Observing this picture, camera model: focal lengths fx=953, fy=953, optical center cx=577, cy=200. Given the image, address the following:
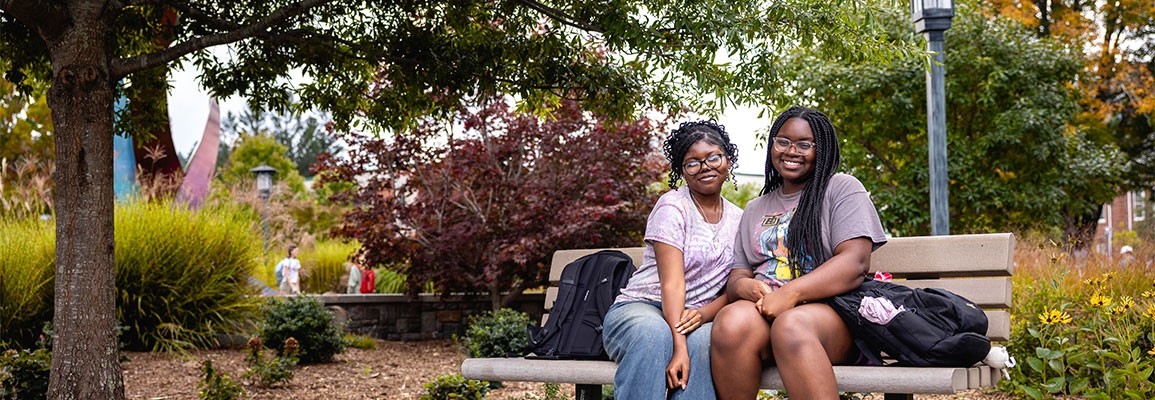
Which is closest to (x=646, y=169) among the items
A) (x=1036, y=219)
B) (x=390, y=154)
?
(x=390, y=154)

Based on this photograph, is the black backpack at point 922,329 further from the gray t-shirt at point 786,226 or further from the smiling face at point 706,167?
the smiling face at point 706,167

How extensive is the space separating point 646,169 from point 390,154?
235 centimetres

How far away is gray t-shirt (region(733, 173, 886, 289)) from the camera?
279 cm

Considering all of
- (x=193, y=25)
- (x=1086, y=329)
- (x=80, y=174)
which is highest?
(x=193, y=25)

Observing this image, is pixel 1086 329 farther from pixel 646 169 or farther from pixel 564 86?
pixel 646 169

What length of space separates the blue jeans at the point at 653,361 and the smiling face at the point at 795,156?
55cm

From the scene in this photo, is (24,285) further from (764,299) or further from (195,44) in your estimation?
(764,299)

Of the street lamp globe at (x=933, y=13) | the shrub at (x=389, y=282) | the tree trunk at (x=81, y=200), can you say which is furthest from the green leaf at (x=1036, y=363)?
the shrub at (x=389, y=282)

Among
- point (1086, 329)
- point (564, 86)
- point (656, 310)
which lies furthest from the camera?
point (564, 86)

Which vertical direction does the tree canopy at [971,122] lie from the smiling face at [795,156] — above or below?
above

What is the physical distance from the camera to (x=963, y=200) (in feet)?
40.1

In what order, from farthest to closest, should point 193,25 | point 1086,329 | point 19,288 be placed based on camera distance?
1. point 19,288
2. point 193,25
3. point 1086,329

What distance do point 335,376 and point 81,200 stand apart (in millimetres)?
2662

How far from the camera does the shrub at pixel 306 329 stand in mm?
6793
